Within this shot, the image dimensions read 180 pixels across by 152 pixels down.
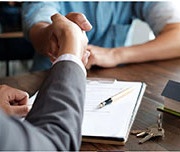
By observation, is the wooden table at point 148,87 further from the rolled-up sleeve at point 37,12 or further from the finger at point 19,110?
the rolled-up sleeve at point 37,12

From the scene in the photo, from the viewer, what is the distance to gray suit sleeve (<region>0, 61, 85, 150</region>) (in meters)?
0.40

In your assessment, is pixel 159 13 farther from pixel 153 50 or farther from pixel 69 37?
pixel 69 37

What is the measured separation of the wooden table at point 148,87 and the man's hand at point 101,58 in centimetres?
2

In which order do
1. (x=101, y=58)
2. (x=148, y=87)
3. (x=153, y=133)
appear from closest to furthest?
1. (x=153, y=133)
2. (x=148, y=87)
3. (x=101, y=58)

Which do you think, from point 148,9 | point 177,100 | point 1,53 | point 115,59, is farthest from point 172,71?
point 1,53

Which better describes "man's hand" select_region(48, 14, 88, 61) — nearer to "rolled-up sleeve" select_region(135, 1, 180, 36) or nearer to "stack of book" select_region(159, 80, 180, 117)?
"stack of book" select_region(159, 80, 180, 117)

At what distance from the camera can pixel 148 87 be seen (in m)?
0.90

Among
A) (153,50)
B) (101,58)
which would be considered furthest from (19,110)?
(153,50)

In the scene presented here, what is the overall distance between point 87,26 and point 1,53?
205 centimetres

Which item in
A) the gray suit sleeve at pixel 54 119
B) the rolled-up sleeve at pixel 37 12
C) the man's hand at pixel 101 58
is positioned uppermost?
the gray suit sleeve at pixel 54 119

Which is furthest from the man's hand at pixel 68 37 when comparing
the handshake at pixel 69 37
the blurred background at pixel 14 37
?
the blurred background at pixel 14 37

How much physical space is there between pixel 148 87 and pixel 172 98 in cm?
21

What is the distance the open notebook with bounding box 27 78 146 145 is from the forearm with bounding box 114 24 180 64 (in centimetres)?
25

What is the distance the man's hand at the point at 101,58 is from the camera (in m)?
1.10
